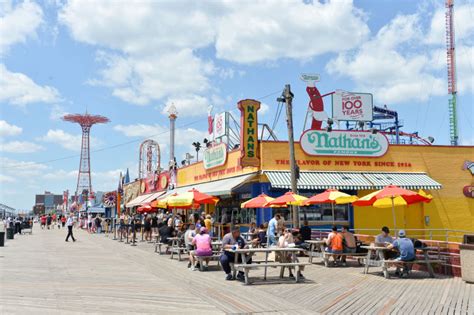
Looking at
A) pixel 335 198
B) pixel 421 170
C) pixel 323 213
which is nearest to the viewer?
pixel 335 198

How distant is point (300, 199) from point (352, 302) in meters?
7.99

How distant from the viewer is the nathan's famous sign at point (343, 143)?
23.5 m

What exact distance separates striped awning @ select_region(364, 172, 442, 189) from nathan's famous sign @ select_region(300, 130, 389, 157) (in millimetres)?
1131

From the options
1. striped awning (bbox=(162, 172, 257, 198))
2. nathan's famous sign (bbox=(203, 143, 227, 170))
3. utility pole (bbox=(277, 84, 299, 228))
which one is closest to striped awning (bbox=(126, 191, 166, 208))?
nathan's famous sign (bbox=(203, 143, 227, 170))

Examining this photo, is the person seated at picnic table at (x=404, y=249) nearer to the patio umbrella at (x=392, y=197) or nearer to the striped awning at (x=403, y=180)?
the patio umbrella at (x=392, y=197)

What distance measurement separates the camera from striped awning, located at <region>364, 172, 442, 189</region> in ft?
74.8

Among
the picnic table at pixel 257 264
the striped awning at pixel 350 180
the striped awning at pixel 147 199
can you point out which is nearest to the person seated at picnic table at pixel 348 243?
the picnic table at pixel 257 264

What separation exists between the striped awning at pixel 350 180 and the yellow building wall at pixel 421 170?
45 centimetres

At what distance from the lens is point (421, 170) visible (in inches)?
979

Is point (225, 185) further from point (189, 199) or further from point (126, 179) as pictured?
point (126, 179)

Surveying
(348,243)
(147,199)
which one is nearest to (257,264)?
(348,243)

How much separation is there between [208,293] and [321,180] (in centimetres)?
1288

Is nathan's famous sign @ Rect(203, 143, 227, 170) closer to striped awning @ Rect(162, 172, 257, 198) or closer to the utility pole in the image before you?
striped awning @ Rect(162, 172, 257, 198)

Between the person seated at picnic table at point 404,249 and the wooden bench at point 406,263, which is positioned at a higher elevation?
the person seated at picnic table at point 404,249
